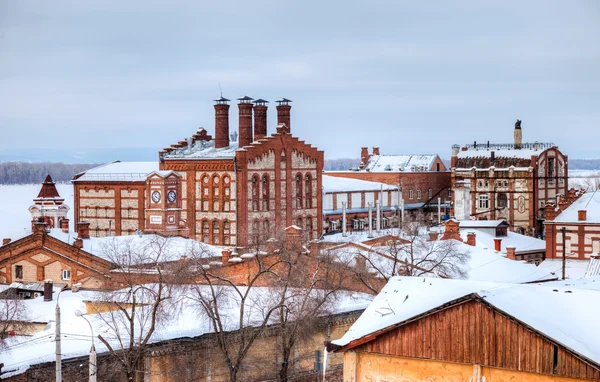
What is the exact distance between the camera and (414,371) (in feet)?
93.2

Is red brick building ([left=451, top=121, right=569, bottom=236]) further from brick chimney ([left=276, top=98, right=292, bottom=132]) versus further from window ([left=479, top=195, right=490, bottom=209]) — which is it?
brick chimney ([left=276, top=98, right=292, bottom=132])

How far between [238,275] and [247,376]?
12.9m

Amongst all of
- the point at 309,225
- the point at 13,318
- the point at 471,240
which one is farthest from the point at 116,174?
the point at 13,318

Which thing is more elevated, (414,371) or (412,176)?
(412,176)

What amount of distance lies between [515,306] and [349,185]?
80876mm

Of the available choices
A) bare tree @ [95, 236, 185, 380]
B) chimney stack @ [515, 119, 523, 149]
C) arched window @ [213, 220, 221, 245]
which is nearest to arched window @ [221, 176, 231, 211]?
arched window @ [213, 220, 221, 245]

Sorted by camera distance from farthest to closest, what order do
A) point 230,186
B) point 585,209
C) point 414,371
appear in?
point 585,209 → point 230,186 → point 414,371

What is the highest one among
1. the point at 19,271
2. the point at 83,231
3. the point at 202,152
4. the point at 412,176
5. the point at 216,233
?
the point at 202,152

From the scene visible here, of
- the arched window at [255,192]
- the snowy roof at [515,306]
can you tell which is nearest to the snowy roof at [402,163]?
the arched window at [255,192]

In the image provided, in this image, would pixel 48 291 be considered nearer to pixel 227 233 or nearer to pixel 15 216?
pixel 227 233

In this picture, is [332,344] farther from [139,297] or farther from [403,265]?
[403,265]

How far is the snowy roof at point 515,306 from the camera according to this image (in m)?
27.0

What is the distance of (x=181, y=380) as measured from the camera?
43.3 m

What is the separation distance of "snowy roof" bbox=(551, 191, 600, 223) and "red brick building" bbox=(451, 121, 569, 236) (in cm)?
1872
